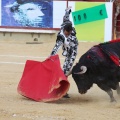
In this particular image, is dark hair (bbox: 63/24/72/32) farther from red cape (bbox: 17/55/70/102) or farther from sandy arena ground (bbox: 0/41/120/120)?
sandy arena ground (bbox: 0/41/120/120)

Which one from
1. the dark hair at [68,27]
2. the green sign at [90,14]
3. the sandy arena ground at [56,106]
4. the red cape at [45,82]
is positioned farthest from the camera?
the green sign at [90,14]

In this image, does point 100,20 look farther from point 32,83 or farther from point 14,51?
point 32,83

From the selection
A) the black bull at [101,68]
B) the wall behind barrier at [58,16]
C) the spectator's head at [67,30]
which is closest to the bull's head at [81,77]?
the black bull at [101,68]

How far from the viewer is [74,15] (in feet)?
57.9

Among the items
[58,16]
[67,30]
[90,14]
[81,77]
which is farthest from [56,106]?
[58,16]

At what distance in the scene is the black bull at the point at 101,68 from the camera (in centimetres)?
758

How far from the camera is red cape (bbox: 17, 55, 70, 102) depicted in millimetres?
7762

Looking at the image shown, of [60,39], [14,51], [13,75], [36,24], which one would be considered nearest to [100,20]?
[36,24]

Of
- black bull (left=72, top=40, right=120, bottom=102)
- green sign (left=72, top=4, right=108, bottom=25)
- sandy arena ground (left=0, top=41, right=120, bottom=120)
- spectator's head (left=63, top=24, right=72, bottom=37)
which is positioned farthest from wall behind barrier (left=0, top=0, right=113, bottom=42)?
black bull (left=72, top=40, right=120, bottom=102)

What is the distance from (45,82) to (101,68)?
2.92 ft

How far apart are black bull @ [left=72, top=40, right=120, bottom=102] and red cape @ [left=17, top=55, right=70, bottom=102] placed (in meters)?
0.25

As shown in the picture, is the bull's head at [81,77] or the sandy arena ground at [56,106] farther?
the bull's head at [81,77]

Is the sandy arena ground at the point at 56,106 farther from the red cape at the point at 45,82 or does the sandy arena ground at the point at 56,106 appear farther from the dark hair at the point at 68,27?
the dark hair at the point at 68,27

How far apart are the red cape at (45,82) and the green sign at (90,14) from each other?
9.38 m
